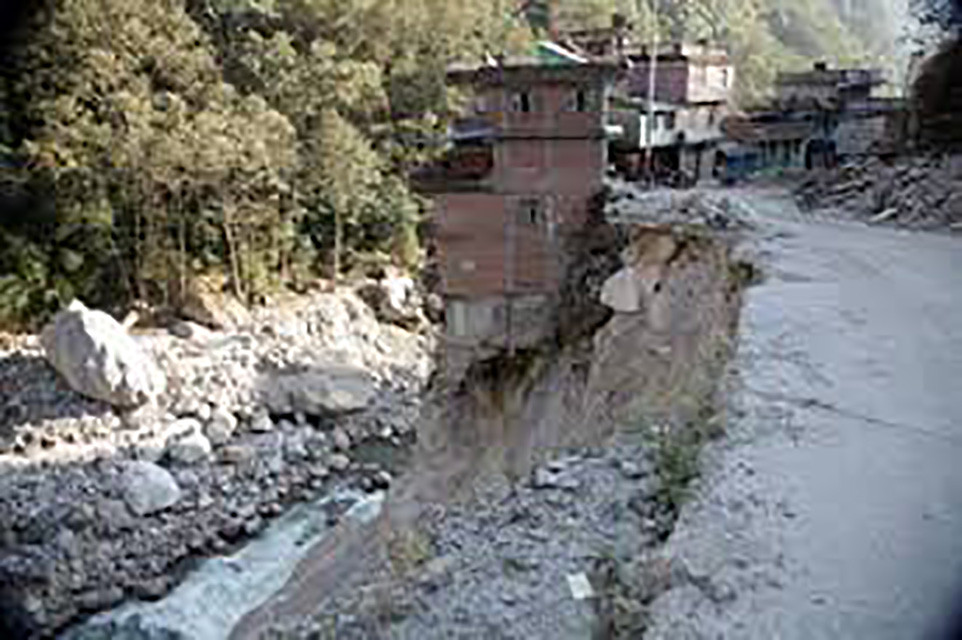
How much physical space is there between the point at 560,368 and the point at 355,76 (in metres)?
11.0

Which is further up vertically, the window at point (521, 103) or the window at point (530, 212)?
the window at point (521, 103)

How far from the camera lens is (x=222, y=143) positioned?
12734 millimetres

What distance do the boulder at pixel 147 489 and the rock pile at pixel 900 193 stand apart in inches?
318

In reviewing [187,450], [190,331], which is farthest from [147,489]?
[190,331]

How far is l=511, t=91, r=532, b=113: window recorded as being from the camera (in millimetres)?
6574

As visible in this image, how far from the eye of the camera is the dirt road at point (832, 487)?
151 cm

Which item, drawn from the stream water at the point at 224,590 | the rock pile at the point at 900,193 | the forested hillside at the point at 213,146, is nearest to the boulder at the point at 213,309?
the forested hillside at the point at 213,146

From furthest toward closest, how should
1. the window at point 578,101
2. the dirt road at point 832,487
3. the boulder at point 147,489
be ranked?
the boulder at point 147,489, the window at point 578,101, the dirt road at point 832,487

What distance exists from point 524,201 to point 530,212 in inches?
4.0

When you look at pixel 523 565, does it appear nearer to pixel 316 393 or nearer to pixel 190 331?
pixel 316 393

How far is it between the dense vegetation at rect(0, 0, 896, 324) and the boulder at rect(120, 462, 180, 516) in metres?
4.22

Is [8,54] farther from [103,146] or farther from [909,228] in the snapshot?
[103,146]

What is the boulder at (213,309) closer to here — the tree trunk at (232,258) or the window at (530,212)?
the tree trunk at (232,258)

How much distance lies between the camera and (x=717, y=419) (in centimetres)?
242
